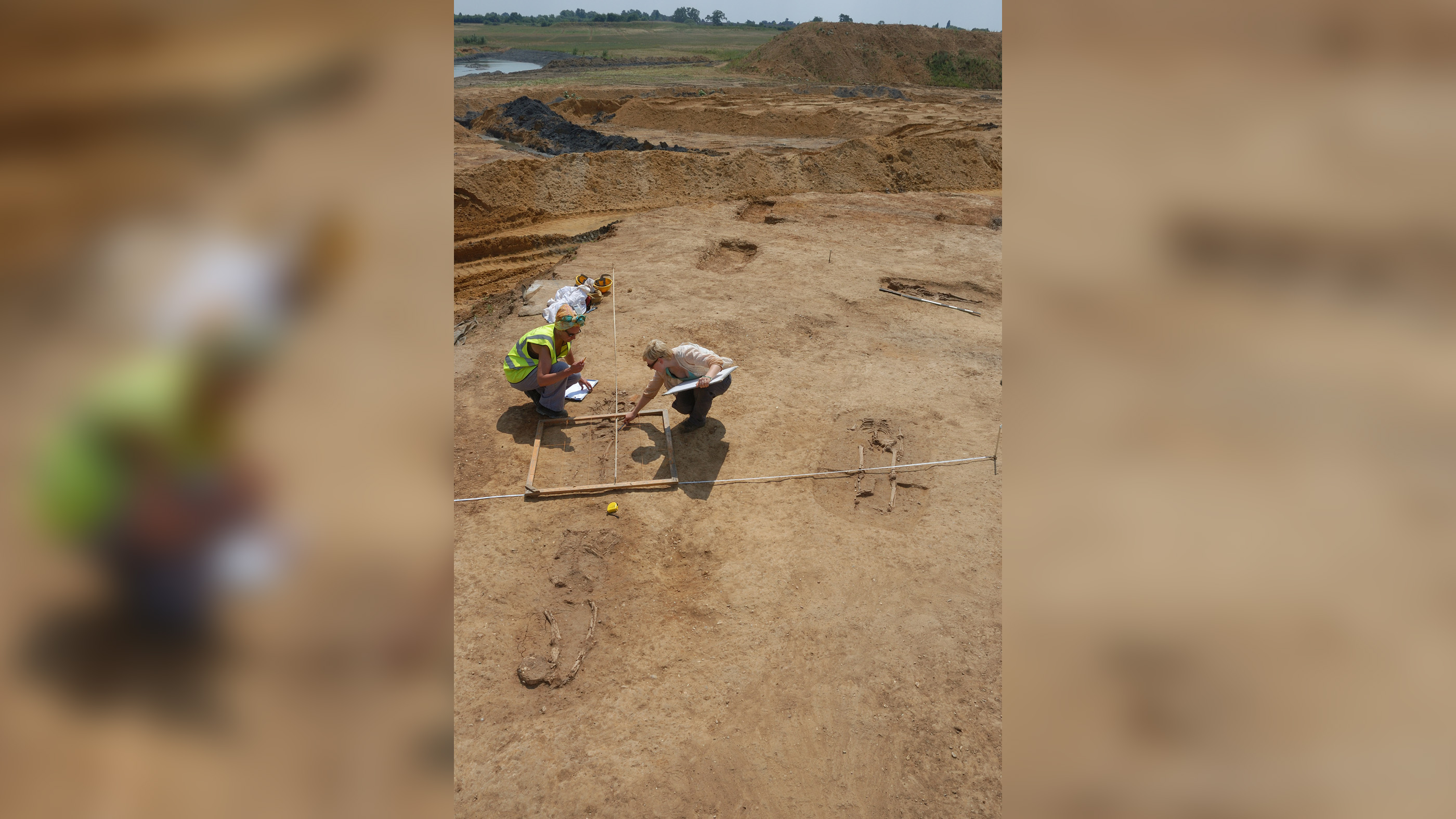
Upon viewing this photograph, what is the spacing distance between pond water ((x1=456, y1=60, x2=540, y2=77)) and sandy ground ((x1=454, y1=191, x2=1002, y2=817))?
48.8 metres

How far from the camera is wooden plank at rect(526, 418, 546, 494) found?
679 centimetres

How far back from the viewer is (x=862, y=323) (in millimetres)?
10516

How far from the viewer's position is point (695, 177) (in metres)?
18.8

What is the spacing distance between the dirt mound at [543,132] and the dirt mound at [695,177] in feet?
6.62

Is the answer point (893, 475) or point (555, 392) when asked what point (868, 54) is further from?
point (893, 475)

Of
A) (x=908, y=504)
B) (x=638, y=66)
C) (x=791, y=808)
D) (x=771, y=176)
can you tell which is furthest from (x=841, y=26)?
(x=791, y=808)

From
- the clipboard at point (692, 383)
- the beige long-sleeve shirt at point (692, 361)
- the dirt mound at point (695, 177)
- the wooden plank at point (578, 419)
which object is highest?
the dirt mound at point (695, 177)

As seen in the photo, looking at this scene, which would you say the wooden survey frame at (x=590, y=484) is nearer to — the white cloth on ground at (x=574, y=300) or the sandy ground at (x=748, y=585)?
the sandy ground at (x=748, y=585)

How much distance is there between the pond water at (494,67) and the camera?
5225 cm
